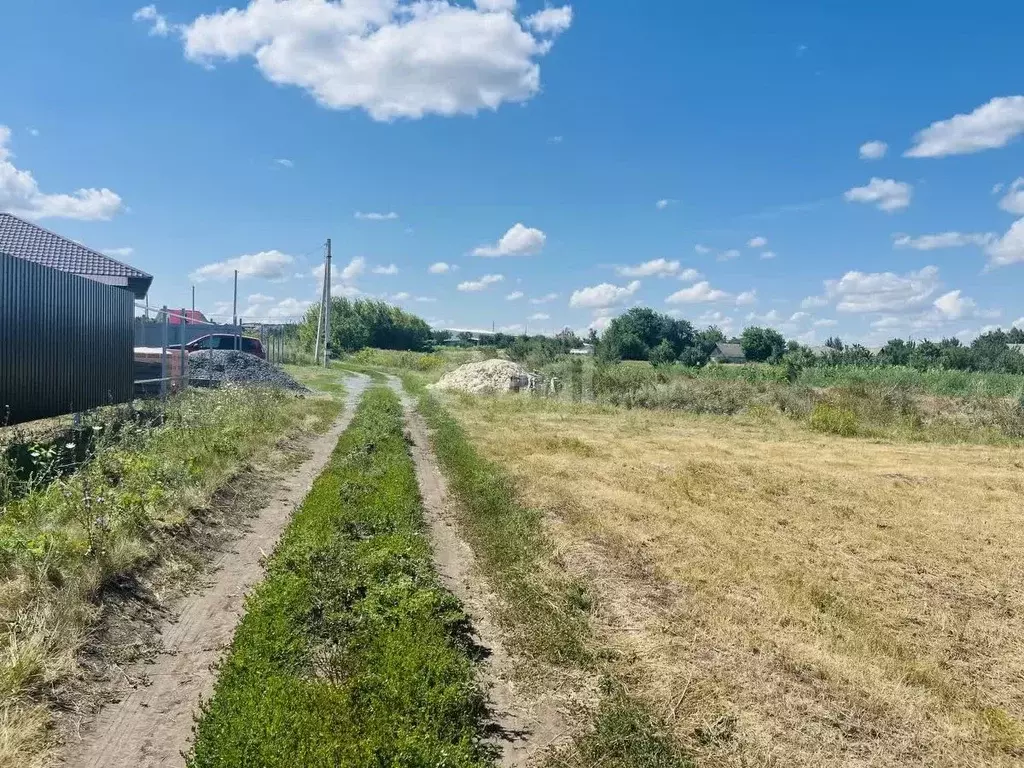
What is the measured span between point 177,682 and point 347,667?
115 centimetres

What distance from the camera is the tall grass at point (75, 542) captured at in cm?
436

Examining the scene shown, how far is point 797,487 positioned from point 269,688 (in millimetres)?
10632

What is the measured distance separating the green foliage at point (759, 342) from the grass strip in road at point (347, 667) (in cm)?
8153

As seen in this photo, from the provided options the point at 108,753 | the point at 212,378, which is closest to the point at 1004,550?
the point at 108,753

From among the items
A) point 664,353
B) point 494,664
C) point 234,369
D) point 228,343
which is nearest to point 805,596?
point 494,664

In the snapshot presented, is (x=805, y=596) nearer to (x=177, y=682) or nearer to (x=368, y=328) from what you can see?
(x=177, y=682)

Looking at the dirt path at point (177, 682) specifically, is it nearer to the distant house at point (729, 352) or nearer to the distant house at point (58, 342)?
the distant house at point (58, 342)

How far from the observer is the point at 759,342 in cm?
8394

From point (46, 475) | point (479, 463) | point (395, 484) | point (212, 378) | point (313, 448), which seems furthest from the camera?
point (212, 378)

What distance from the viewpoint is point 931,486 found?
523 inches

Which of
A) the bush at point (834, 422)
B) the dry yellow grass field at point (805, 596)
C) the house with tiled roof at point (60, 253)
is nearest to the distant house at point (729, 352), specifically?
the bush at point (834, 422)

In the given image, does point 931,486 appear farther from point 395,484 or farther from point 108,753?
point 108,753

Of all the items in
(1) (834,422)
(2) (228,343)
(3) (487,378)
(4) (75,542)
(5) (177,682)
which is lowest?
(5) (177,682)

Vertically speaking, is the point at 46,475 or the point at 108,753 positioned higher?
the point at 46,475
